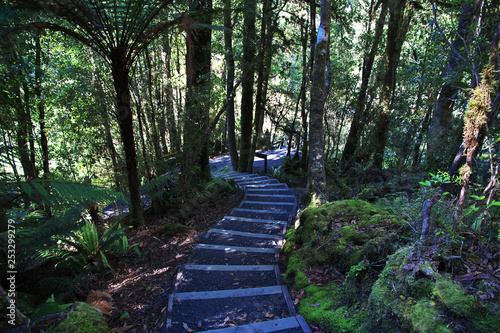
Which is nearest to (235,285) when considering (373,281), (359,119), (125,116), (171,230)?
(373,281)

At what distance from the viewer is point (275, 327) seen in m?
2.38

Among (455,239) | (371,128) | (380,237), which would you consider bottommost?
(380,237)

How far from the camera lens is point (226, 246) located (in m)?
4.27

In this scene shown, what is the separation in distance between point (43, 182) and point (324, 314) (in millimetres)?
2824

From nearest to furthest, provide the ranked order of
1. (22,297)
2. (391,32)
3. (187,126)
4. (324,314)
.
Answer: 1. (324,314)
2. (22,297)
3. (187,126)
4. (391,32)

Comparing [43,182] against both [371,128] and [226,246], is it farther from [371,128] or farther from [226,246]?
[371,128]

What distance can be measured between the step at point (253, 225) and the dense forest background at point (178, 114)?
3.29 ft

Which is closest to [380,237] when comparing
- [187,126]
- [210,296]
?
[210,296]

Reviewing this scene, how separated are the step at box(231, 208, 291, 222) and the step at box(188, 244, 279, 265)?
62.7 inches

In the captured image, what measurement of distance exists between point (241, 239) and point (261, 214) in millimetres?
1487

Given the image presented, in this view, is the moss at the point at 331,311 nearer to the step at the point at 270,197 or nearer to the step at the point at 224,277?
the step at the point at 224,277

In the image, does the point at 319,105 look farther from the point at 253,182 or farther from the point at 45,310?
the point at 45,310

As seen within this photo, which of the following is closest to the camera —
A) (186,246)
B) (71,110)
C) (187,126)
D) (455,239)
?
(455,239)

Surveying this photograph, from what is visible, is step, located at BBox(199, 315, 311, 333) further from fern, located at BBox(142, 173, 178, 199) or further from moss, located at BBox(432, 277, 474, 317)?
fern, located at BBox(142, 173, 178, 199)
